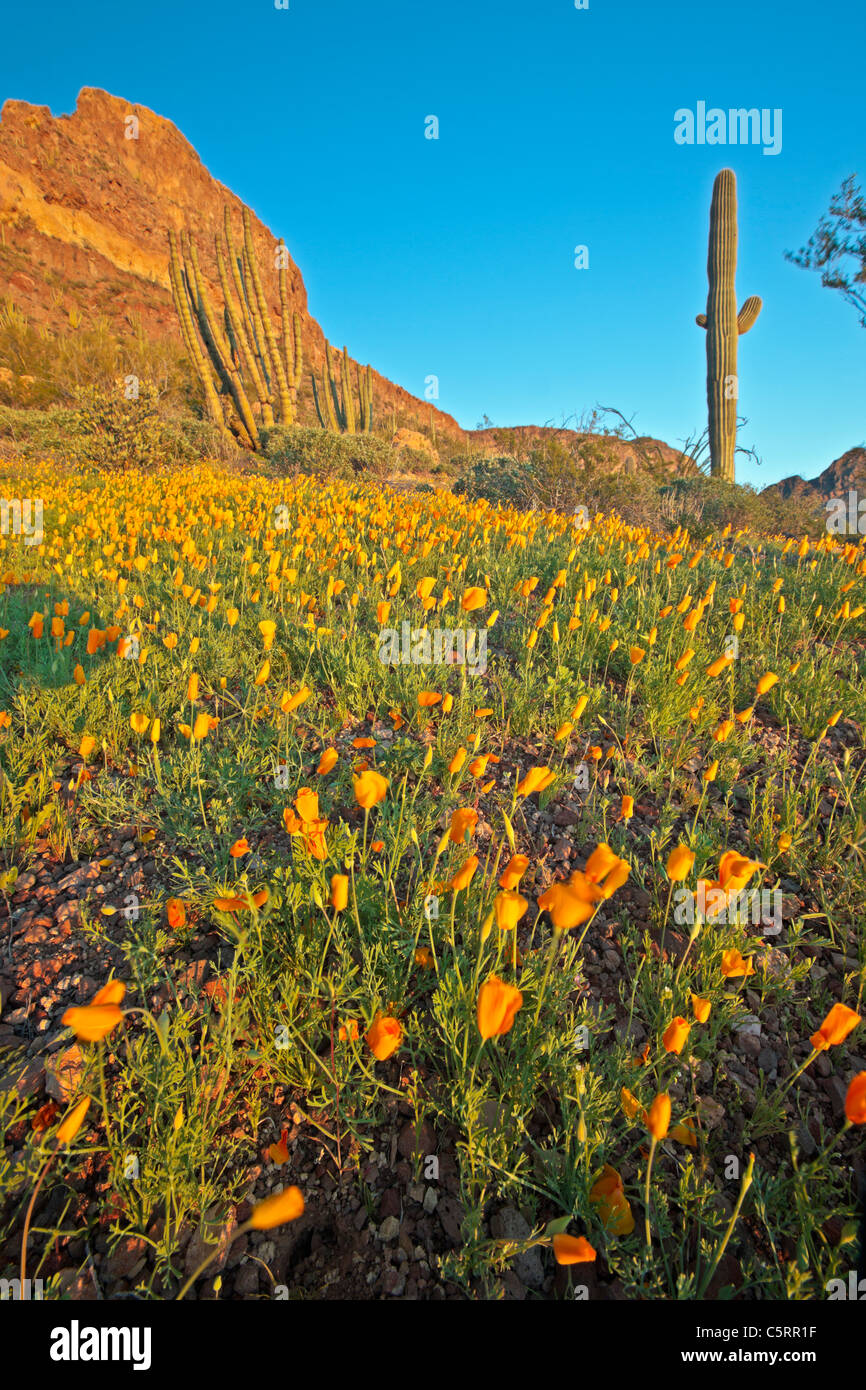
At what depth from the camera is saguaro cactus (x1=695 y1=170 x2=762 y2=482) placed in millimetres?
11281

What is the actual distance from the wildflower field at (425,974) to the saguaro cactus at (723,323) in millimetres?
10630

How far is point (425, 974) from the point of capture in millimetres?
1466

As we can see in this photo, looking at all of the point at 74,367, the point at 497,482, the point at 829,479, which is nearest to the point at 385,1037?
the point at 497,482

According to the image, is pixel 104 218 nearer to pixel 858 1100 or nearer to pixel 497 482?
pixel 497 482

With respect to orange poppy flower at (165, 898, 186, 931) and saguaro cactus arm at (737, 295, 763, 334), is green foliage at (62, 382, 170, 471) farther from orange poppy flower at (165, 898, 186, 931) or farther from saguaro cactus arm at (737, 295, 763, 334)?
saguaro cactus arm at (737, 295, 763, 334)

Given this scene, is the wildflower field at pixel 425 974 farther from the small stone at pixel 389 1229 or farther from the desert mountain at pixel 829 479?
the desert mountain at pixel 829 479

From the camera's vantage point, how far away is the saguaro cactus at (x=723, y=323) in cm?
1128

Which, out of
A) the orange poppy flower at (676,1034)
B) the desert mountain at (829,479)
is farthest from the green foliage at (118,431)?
the desert mountain at (829,479)

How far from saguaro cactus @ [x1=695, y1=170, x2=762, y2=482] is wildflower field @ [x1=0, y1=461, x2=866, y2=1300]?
10.6 metres

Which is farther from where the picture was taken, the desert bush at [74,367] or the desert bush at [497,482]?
the desert bush at [74,367]

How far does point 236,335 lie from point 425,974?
16.8 metres

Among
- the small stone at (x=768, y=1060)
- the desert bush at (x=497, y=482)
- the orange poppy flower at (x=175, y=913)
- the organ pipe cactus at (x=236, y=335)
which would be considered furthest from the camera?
the organ pipe cactus at (x=236, y=335)
